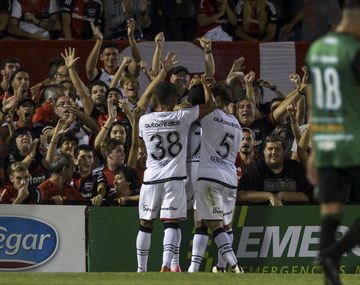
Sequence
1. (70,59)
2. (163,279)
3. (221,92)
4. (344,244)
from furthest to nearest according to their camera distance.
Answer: (70,59) < (221,92) < (163,279) < (344,244)

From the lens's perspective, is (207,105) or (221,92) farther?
(221,92)

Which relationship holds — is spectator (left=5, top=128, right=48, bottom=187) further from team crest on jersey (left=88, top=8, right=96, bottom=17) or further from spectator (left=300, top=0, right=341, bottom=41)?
spectator (left=300, top=0, right=341, bottom=41)

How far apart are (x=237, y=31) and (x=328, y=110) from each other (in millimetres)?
11255

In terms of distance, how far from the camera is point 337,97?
28.9ft

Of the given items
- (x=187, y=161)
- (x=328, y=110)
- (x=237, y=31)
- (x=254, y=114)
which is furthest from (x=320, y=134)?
(x=237, y=31)

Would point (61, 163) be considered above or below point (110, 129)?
below

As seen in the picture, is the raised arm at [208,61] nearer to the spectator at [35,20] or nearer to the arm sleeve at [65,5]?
the arm sleeve at [65,5]

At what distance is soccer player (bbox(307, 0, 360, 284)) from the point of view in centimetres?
880

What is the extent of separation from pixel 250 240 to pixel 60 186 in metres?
2.48

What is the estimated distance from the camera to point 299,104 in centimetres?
1747

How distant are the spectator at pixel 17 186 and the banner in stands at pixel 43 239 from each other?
24cm

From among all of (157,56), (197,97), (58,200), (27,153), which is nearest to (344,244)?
(197,97)

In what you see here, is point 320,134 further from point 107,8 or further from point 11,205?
point 107,8

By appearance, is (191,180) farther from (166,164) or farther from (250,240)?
(250,240)
